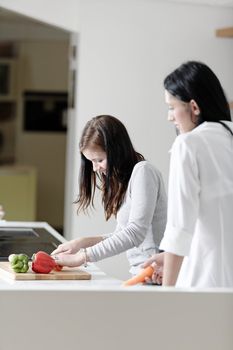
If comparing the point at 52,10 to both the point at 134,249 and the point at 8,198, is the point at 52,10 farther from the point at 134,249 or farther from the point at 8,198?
the point at 8,198

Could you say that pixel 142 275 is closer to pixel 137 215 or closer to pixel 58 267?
pixel 58 267

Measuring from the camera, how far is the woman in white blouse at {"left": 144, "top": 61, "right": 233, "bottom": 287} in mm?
2295

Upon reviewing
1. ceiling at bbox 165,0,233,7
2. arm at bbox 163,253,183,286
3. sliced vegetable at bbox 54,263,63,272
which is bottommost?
sliced vegetable at bbox 54,263,63,272

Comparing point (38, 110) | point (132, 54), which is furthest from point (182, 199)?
point (38, 110)

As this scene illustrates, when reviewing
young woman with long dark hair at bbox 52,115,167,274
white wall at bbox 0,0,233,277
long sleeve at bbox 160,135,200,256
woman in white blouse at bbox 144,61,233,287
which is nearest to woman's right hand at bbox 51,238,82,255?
young woman with long dark hair at bbox 52,115,167,274

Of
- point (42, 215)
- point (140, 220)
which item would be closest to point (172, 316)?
point (140, 220)

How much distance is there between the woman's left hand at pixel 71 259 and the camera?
2756 millimetres

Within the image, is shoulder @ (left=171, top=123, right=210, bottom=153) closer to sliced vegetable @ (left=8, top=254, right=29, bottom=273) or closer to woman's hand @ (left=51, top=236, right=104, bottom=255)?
sliced vegetable @ (left=8, top=254, right=29, bottom=273)

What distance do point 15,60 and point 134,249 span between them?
7.33 m

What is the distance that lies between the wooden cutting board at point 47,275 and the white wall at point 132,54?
2559mm

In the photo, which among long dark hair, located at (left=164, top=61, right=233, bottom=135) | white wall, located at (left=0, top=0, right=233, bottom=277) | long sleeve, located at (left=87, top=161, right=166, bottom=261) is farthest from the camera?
white wall, located at (left=0, top=0, right=233, bottom=277)

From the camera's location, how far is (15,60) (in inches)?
404

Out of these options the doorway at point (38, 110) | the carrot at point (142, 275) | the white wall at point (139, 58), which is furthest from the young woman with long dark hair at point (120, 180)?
the doorway at point (38, 110)

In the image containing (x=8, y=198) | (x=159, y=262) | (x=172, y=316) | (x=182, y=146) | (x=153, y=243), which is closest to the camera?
(x=172, y=316)
